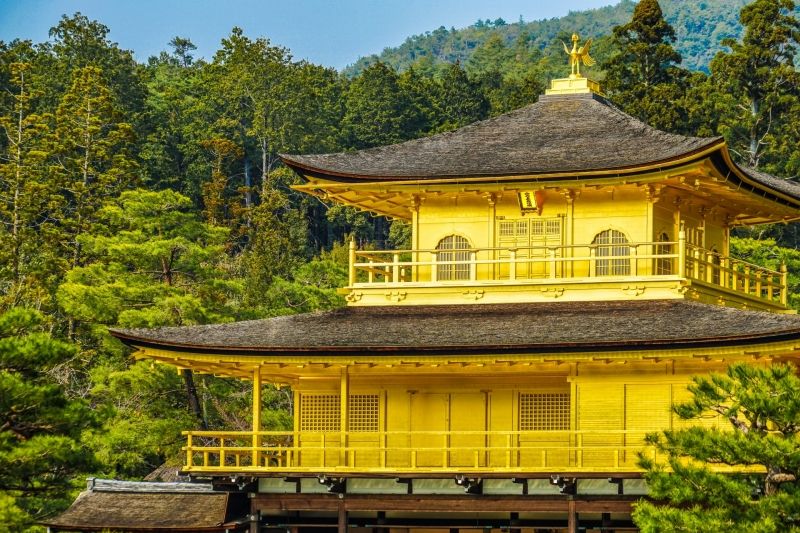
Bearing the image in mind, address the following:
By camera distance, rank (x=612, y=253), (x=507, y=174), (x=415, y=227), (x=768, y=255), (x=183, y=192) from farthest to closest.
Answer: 1. (x=183, y=192)
2. (x=768, y=255)
3. (x=415, y=227)
4. (x=612, y=253)
5. (x=507, y=174)

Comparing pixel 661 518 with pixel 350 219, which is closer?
pixel 661 518

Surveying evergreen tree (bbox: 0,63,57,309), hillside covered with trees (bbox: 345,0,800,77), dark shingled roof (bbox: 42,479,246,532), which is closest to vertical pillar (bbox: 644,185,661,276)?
dark shingled roof (bbox: 42,479,246,532)

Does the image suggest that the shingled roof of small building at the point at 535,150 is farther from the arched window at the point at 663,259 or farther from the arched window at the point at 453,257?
the arched window at the point at 663,259

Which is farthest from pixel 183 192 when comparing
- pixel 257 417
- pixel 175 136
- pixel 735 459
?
pixel 735 459

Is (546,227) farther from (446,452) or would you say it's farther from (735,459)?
(735,459)

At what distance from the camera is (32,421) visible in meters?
30.3

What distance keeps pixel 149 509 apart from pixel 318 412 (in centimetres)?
395

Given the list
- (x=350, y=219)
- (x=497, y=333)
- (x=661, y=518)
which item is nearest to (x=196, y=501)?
(x=497, y=333)

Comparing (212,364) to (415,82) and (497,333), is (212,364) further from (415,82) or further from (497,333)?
(415,82)

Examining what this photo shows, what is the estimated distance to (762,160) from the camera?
67.8 meters

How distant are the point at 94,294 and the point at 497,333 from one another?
21.6m

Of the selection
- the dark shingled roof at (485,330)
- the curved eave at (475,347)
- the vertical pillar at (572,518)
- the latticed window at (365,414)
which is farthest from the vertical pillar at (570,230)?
the vertical pillar at (572,518)

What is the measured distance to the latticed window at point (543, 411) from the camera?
34.5 m

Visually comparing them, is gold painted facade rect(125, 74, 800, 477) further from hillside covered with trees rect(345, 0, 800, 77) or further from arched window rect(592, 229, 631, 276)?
hillside covered with trees rect(345, 0, 800, 77)
